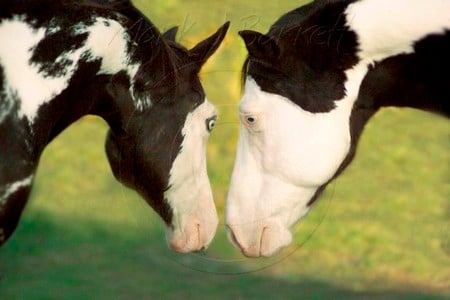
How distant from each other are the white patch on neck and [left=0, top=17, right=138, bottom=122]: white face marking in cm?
61

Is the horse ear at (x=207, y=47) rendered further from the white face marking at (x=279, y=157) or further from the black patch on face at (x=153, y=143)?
the white face marking at (x=279, y=157)

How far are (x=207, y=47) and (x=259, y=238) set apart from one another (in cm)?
54

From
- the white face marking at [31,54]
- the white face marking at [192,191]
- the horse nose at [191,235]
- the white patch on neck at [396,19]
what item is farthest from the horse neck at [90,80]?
the white patch on neck at [396,19]

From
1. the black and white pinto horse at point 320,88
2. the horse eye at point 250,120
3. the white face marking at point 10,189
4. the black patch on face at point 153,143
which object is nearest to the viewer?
the white face marking at point 10,189

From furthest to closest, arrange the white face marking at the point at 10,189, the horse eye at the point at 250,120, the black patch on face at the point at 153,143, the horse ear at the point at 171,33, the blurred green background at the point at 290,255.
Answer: the blurred green background at the point at 290,255 → the horse ear at the point at 171,33 → the black patch on face at the point at 153,143 → the horse eye at the point at 250,120 → the white face marking at the point at 10,189

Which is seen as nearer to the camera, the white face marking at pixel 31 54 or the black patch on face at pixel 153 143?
the white face marking at pixel 31 54

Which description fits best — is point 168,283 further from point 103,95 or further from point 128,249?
point 103,95

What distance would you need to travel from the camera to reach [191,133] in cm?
338

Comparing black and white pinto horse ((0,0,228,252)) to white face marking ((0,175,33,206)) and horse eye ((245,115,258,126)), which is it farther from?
horse eye ((245,115,258,126))

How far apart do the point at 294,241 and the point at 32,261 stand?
2.17 m

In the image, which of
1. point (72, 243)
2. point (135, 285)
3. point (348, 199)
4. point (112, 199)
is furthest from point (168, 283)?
point (112, 199)

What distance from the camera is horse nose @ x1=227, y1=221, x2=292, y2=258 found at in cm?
341

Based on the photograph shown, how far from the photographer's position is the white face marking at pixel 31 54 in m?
3.03

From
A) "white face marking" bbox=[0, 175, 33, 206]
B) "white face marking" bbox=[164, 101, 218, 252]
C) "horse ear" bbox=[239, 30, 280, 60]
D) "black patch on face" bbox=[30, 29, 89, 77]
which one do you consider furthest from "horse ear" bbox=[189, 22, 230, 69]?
"white face marking" bbox=[0, 175, 33, 206]
